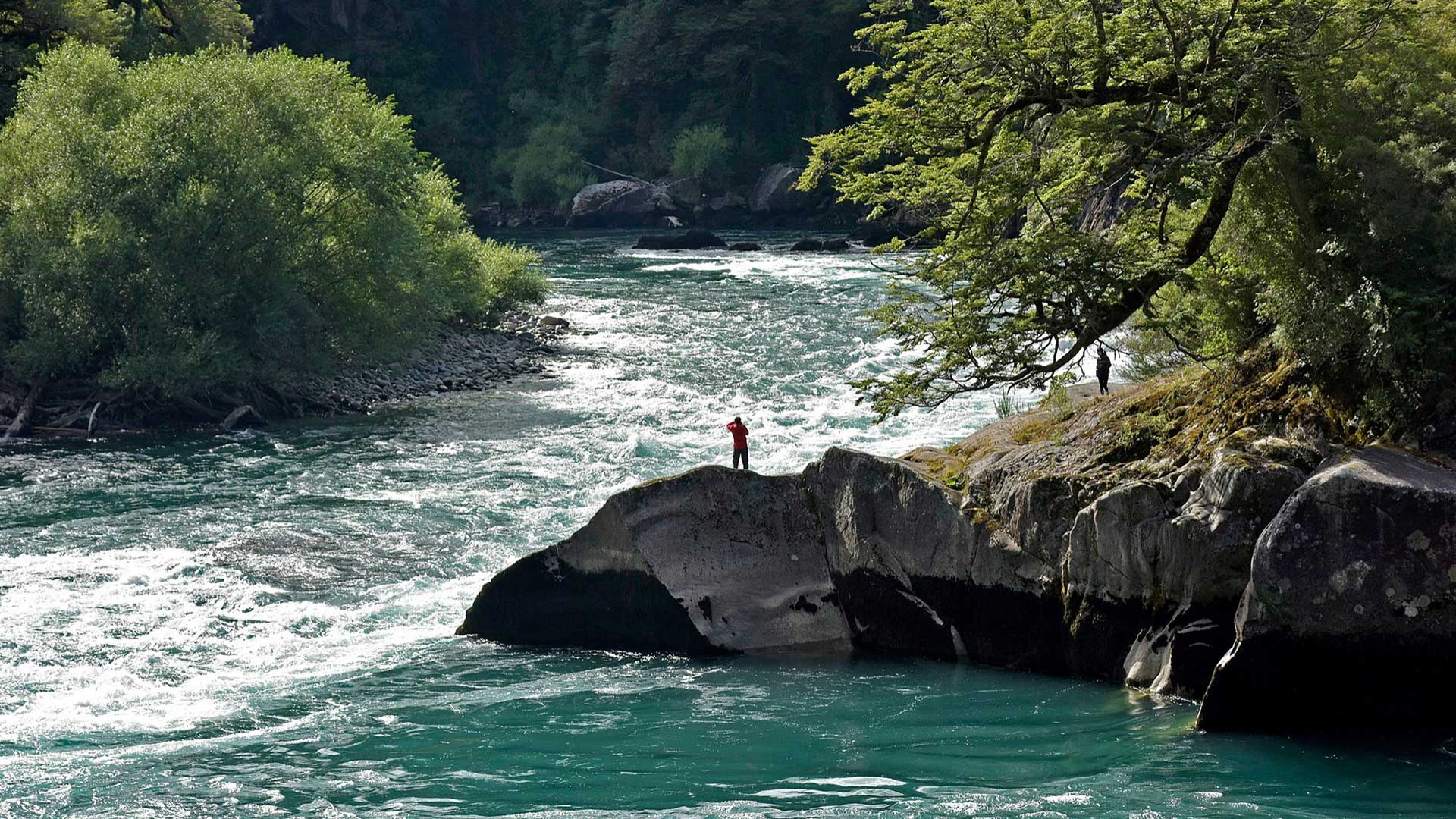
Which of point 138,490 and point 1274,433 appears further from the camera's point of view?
point 138,490

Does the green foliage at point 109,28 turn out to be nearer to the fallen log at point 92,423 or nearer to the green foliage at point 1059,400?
the fallen log at point 92,423

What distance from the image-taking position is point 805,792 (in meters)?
13.2

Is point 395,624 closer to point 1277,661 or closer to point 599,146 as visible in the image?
point 1277,661

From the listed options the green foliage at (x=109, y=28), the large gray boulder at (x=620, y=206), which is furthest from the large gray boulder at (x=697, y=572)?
the large gray boulder at (x=620, y=206)

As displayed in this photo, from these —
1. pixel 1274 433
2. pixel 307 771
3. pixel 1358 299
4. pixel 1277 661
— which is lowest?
pixel 307 771

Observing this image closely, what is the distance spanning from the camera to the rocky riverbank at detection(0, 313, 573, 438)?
33.8 meters

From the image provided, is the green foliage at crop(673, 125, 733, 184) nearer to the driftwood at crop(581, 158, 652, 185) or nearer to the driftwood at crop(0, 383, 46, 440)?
the driftwood at crop(581, 158, 652, 185)

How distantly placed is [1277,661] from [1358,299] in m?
4.29

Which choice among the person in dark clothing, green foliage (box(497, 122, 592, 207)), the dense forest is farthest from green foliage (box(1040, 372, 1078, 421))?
green foliage (box(497, 122, 592, 207))

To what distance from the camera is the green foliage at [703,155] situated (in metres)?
90.0

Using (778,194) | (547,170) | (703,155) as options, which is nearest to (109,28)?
(778,194)

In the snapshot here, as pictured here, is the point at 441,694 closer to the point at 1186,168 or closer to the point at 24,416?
the point at 1186,168

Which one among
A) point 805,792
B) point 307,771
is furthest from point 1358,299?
point 307,771

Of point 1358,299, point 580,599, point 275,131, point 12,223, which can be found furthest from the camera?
point 275,131
